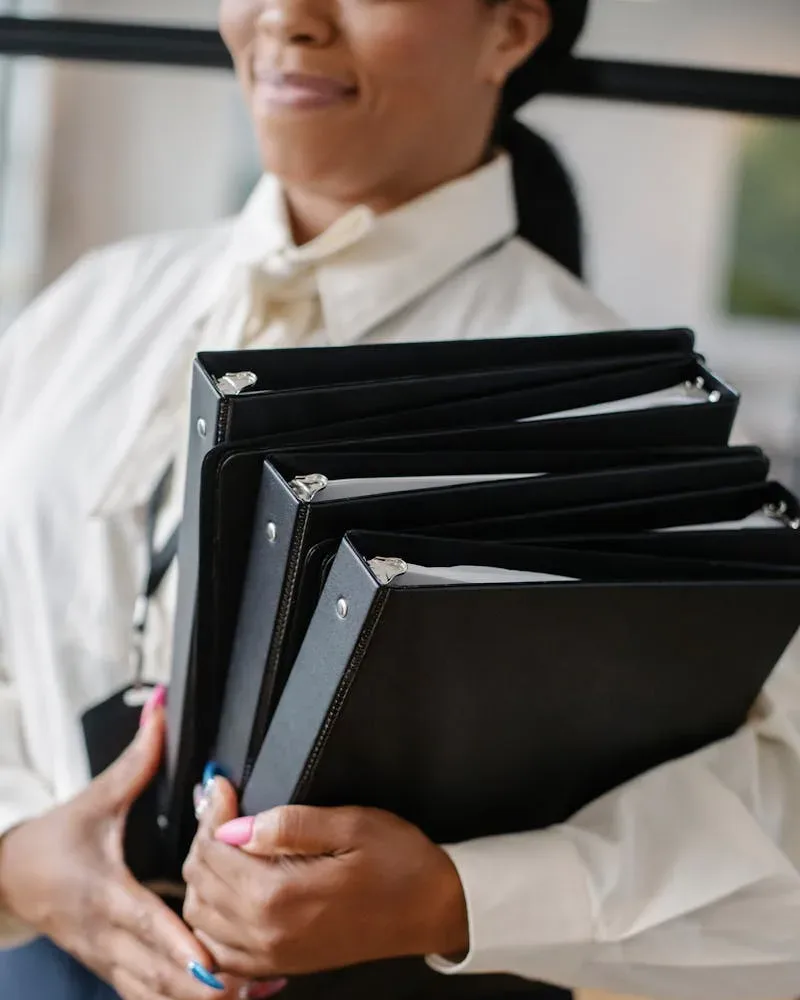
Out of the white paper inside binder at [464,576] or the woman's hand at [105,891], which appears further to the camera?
the woman's hand at [105,891]

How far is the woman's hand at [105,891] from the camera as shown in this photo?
0.80m

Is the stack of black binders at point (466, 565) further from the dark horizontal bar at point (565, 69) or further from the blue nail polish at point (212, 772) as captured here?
the dark horizontal bar at point (565, 69)

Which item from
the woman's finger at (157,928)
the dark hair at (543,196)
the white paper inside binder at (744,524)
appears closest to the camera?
the white paper inside binder at (744,524)

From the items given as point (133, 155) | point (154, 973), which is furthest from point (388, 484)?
point (133, 155)

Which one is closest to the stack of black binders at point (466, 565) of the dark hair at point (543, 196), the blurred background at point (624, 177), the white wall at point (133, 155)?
the dark hair at point (543, 196)

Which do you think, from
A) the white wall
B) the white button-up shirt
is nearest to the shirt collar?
the white button-up shirt

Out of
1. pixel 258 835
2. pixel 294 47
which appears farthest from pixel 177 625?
pixel 294 47

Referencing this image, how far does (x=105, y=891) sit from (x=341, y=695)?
334mm

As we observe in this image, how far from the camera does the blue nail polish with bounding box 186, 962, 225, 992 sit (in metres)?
0.76

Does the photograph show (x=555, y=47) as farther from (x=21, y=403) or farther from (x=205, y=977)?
(x=205, y=977)

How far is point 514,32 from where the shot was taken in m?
0.93

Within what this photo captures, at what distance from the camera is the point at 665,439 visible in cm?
69

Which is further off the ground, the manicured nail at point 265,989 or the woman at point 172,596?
the woman at point 172,596

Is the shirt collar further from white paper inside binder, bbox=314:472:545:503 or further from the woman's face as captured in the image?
white paper inside binder, bbox=314:472:545:503
